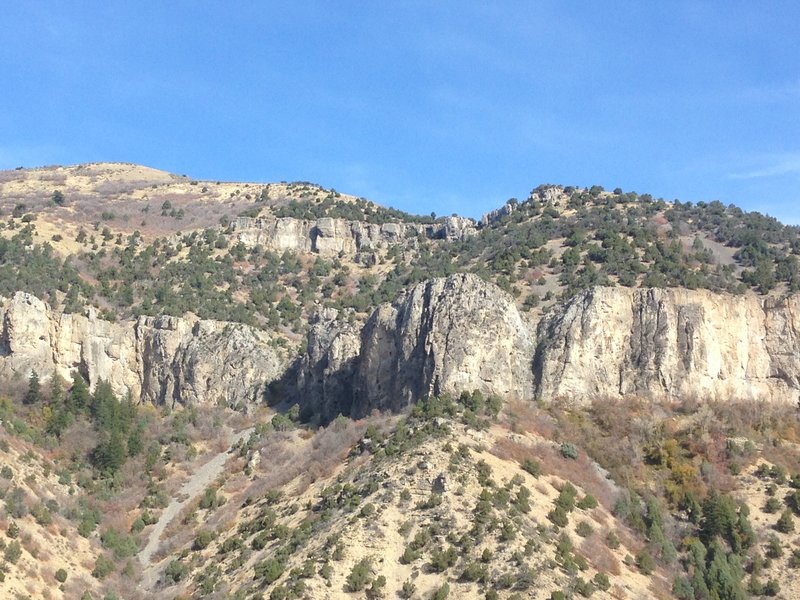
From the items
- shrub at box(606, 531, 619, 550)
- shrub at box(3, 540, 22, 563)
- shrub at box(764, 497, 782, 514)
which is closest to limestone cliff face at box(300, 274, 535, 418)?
shrub at box(606, 531, 619, 550)

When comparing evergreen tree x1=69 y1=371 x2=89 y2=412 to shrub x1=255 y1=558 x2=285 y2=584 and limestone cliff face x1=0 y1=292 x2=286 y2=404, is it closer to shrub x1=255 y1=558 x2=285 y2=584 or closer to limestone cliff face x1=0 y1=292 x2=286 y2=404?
limestone cliff face x1=0 y1=292 x2=286 y2=404

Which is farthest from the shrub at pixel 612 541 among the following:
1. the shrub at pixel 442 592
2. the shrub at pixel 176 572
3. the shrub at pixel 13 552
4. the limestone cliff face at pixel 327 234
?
the limestone cliff face at pixel 327 234

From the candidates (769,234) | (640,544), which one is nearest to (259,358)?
(640,544)

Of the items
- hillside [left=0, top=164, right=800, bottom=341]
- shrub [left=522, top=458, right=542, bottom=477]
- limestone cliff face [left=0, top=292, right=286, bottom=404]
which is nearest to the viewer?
shrub [left=522, top=458, right=542, bottom=477]

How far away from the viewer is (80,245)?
110000mm

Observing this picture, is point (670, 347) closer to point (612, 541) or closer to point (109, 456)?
point (612, 541)

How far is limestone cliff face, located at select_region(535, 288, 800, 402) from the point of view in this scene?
6788 centimetres

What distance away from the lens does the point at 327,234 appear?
122m

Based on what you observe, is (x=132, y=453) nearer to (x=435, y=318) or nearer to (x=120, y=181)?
(x=435, y=318)

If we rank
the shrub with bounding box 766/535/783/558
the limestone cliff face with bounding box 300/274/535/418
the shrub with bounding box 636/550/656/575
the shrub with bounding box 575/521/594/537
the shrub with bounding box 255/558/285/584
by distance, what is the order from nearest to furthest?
the shrub with bounding box 255/558/285/584, the shrub with bounding box 636/550/656/575, the shrub with bounding box 575/521/594/537, the shrub with bounding box 766/535/783/558, the limestone cliff face with bounding box 300/274/535/418

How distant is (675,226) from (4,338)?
5970cm

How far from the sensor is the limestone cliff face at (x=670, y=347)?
223 ft

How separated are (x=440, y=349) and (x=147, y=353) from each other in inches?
1150

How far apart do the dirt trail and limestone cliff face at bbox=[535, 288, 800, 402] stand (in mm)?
22724
